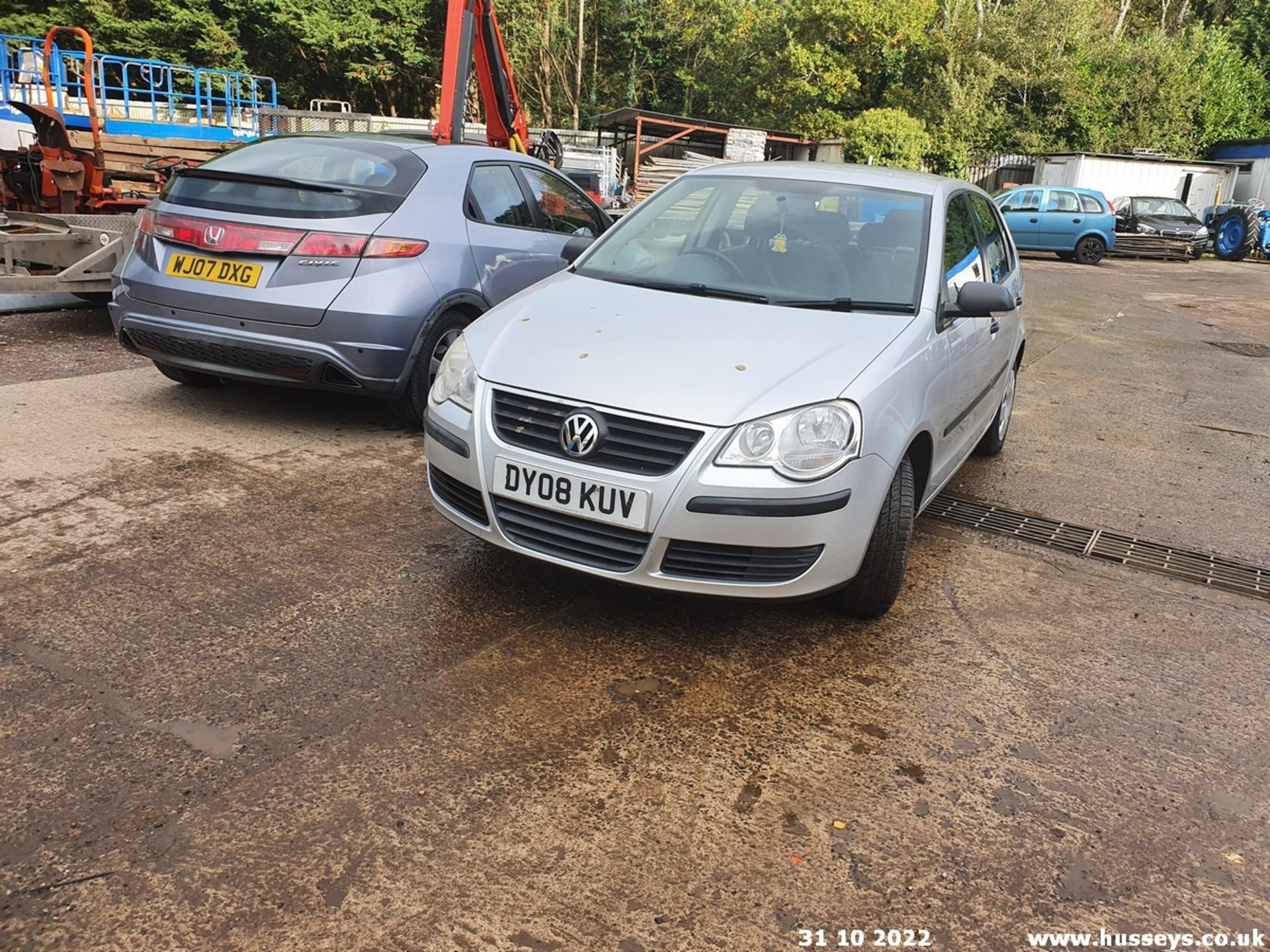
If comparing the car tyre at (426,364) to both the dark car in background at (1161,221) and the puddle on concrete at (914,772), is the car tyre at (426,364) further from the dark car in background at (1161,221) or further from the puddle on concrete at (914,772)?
the dark car in background at (1161,221)

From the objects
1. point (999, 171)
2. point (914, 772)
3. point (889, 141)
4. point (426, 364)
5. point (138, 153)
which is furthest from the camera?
point (999, 171)

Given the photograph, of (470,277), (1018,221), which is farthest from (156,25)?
(470,277)

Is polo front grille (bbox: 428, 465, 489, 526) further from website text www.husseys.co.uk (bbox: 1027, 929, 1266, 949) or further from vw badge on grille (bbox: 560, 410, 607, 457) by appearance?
website text www.husseys.co.uk (bbox: 1027, 929, 1266, 949)

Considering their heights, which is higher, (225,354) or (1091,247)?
(225,354)

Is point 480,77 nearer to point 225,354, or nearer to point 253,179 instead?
point 253,179

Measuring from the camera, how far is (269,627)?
3338 millimetres

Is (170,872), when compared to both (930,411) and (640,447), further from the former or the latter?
(930,411)

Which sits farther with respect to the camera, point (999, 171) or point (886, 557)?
point (999, 171)

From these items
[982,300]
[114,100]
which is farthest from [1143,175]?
[982,300]

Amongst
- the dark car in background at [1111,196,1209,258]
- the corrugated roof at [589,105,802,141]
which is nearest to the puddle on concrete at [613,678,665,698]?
the corrugated roof at [589,105,802,141]

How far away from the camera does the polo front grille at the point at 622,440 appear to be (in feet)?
10.0

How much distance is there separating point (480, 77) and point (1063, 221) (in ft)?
55.1

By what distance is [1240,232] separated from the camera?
26672mm

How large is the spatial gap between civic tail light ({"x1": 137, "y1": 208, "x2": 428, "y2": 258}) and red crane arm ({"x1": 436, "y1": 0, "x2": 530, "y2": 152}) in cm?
461
